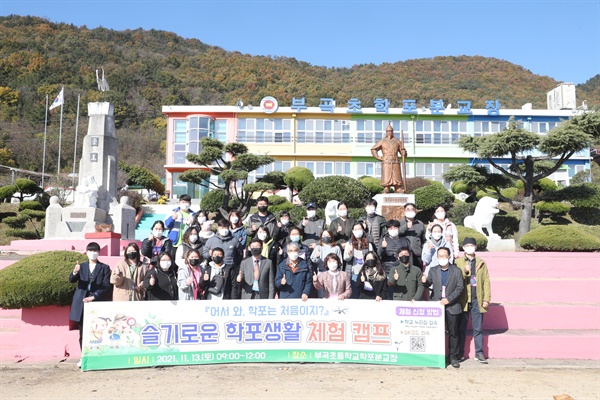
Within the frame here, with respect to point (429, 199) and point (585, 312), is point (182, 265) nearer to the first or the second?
point (585, 312)

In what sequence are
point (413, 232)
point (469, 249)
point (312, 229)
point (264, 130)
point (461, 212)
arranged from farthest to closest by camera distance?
point (264, 130)
point (461, 212)
point (312, 229)
point (413, 232)
point (469, 249)

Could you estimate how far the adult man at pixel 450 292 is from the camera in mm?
6242

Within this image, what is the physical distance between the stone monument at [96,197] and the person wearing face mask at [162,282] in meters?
9.24

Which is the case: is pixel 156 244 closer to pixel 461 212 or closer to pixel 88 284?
pixel 88 284

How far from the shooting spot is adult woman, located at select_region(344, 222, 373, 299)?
6.86 meters

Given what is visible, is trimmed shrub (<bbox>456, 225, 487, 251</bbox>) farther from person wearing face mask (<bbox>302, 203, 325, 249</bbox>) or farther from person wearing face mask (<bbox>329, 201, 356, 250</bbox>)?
person wearing face mask (<bbox>302, 203, 325, 249</bbox>)

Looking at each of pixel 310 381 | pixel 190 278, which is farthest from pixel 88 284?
pixel 310 381

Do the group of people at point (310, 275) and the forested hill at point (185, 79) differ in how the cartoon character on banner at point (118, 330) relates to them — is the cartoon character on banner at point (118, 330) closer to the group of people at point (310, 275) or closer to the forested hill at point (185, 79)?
the group of people at point (310, 275)

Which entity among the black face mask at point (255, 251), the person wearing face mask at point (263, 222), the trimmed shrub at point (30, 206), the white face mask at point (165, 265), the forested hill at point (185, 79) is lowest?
the white face mask at point (165, 265)

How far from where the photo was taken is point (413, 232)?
7.72 metres

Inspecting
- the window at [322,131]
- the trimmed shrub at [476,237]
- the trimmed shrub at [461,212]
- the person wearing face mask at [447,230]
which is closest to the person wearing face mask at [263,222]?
the person wearing face mask at [447,230]

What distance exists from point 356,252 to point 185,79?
64.7m

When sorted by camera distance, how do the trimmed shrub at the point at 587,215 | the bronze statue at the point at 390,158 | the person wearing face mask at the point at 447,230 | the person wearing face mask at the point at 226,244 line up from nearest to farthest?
1. the person wearing face mask at the point at 226,244
2. the person wearing face mask at the point at 447,230
3. the bronze statue at the point at 390,158
4. the trimmed shrub at the point at 587,215

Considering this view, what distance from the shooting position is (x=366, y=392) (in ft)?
17.5
